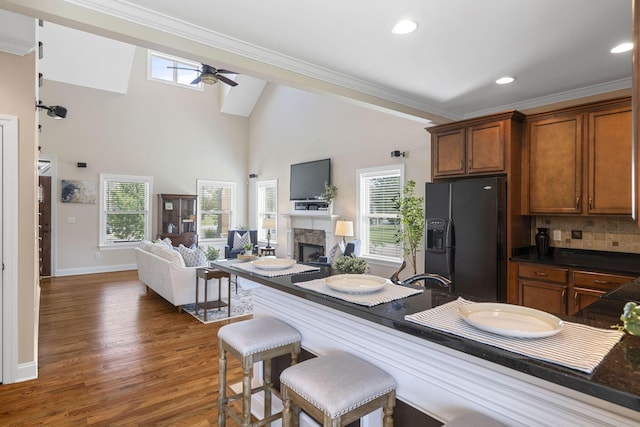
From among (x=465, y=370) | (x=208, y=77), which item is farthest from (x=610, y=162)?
(x=208, y=77)

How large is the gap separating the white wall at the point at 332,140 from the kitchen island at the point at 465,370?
2896 mm

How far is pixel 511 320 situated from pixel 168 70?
9.22 m

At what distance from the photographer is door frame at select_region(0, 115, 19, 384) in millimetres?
2713

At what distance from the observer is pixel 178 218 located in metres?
8.26

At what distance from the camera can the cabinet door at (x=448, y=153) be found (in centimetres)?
414

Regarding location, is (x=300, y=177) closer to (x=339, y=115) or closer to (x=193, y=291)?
(x=339, y=115)

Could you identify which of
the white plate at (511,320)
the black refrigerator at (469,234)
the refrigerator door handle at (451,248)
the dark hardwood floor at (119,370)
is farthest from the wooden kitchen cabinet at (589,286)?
the dark hardwood floor at (119,370)

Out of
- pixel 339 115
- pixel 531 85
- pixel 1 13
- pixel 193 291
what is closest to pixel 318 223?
pixel 339 115

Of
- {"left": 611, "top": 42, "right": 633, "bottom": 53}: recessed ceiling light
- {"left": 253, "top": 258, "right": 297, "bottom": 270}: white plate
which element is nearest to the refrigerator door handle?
{"left": 611, "top": 42, "right": 633, "bottom": 53}: recessed ceiling light

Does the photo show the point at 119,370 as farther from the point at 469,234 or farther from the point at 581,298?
the point at 581,298

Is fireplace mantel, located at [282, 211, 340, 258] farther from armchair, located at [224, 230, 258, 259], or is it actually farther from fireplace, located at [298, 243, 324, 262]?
armchair, located at [224, 230, 258, 259]

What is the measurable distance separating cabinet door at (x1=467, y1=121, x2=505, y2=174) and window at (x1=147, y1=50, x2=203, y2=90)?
6.66m

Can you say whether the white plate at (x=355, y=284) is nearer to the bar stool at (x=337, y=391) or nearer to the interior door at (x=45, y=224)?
the bar stool at (x=337, y=391)

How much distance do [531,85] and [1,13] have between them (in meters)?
4.70
